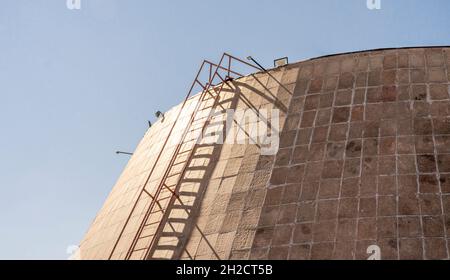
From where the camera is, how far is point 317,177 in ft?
56.0

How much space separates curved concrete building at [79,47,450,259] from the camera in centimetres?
1535

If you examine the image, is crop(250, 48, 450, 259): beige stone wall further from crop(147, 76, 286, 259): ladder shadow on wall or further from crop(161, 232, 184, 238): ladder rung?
crop(161, 232, 184, 238): ladder rung

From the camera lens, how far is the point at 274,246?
626 inches

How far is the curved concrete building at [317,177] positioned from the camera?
50.4ft

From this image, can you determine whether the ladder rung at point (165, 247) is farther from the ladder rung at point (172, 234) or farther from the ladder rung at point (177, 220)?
the ladder rung at point (177, 220)

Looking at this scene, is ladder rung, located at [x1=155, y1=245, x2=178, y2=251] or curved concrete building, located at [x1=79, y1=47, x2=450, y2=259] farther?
ladder rung, located at [x1=155, y1=245, x2=178, y2=251]

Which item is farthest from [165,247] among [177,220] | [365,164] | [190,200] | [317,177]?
[365,164]

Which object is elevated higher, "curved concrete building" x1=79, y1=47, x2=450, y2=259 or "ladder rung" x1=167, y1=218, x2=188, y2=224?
"curved concrete building" x1=79, y1=47, x2=450, y2=259

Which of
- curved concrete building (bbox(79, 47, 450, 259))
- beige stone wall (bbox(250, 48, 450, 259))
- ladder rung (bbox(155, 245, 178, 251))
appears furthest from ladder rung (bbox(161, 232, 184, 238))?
beige stone wall (bbox(250, 48, 450, 259))

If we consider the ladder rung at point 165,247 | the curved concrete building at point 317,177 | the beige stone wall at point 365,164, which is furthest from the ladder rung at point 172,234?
the beige stone wall at point 365,164
